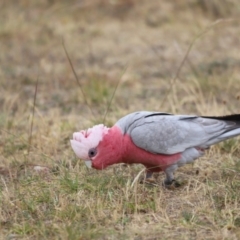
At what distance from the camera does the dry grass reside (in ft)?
11.5

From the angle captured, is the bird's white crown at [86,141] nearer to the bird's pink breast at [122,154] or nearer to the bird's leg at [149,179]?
the bird's pink breast at [122,154]

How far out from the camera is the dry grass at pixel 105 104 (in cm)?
350

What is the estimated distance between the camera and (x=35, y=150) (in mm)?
4727

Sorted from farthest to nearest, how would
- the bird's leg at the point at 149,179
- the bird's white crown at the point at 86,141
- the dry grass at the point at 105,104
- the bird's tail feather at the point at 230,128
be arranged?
1. the bird's leg at the point at 149,179
2. the bird's tail feather at the point at 230,128
3. the bird's white crown at the point at 86,141
4. the dry grass at the point at 105,104

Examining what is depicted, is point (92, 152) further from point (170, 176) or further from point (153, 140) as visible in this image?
point (170, 176)

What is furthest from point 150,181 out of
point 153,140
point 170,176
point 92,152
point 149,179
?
point 92,152

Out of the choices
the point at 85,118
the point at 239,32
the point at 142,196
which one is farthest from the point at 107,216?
the point at 239,32

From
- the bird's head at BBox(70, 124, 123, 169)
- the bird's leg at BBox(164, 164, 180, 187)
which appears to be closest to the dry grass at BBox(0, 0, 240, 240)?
the bird's leg at BBox(164, 164, 180, 187)

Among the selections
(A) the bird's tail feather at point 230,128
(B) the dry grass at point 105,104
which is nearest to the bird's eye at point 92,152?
(B) the dry grass at point 105,104

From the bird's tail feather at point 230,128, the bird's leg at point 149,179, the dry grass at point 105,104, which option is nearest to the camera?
the dry grass at point 105,104

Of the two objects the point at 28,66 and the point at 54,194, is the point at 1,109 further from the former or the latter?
the point at 54,194

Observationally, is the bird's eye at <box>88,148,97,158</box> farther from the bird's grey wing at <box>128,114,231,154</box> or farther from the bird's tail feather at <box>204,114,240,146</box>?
the bird's tail feather at <box>204,114,240,146</box>

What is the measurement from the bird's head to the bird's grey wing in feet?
0.40

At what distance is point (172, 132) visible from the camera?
3.85 m
